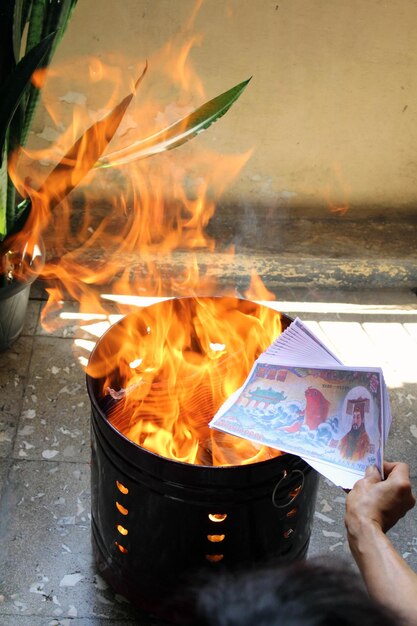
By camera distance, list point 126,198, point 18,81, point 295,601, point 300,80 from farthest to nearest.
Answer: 1. point 126,198
2. point 300,80
3. point 18,81
4. point 295,601

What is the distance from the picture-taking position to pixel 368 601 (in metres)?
0.79

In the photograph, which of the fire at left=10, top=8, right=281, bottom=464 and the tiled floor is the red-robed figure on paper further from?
the tiled floor

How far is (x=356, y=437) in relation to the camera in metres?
1.64

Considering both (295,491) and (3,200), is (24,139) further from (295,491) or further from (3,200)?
(295,491)

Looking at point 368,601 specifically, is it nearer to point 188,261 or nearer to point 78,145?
point 78,145

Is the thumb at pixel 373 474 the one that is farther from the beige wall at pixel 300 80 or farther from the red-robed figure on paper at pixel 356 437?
the beige wall at pixel 300 80

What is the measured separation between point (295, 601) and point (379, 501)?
709mm

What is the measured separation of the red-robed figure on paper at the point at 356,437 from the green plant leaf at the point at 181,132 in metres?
1.27

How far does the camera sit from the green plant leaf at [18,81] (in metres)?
2.13

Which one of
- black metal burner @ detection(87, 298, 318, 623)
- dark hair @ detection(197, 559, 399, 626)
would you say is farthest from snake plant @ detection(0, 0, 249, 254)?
dark hair @ detection(197, 559, 399, 626)

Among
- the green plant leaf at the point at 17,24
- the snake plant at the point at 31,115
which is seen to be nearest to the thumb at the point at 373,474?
the snake plant at the point at 31,115

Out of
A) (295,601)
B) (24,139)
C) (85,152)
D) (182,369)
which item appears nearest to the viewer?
(295,601)

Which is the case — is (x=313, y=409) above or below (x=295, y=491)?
above

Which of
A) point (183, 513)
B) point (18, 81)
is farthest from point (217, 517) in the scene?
point (18, 81)
